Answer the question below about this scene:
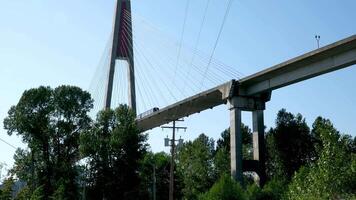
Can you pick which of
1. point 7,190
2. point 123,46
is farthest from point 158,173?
point 7,190

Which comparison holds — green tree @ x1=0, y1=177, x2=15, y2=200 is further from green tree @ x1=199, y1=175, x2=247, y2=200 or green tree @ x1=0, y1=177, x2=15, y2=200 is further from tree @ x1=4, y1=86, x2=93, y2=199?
tree @ x1=4, y1=86, x2=93, y2=199

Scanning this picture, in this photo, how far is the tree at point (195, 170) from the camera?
62.1m

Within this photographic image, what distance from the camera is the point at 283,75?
4375 cm

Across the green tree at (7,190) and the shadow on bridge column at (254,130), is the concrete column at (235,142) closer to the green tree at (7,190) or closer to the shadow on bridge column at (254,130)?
the shadow on bridge column at (254,130)

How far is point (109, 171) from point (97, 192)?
101 inches

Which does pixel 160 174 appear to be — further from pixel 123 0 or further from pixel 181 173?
pixel 123 0

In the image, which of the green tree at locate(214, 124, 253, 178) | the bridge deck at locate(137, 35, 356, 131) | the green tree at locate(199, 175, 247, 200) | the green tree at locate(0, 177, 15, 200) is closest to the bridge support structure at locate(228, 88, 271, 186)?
the bridge deck at locate(137, 35, 356, 131)

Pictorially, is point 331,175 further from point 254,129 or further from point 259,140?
point 254,129

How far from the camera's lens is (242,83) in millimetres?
47875

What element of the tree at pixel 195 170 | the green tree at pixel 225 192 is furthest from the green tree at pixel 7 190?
the tree at pixel 195 170

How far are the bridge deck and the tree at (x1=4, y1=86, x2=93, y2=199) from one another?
10249mm

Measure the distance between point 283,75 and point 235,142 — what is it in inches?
297

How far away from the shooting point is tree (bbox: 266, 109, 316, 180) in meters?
66.3

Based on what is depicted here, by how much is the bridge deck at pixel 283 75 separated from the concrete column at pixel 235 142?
1448mm
